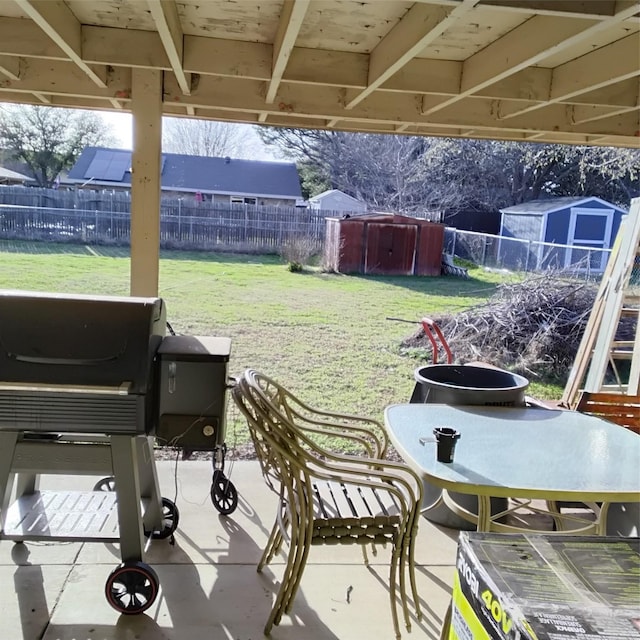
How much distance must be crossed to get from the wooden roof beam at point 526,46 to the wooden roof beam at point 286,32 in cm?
89

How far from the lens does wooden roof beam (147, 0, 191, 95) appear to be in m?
1.85

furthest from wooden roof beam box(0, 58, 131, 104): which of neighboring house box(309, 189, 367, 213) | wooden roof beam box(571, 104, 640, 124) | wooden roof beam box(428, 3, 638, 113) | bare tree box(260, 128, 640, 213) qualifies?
bare tree box(260, 128, 640, 213)

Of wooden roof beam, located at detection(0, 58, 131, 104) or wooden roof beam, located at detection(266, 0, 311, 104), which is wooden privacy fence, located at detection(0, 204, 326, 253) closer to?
wooden roof beam, located at detection(0, 58, 131, 104)

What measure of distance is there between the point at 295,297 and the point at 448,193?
7.66 m

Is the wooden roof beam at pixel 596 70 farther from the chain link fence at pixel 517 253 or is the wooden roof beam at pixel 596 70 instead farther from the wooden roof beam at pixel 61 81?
the chain link fence at pixel 517 253

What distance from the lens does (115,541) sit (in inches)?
80.1

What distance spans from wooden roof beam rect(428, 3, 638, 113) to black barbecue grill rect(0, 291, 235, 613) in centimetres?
165

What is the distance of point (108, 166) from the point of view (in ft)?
40.3

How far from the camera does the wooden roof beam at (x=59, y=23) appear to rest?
1897mm

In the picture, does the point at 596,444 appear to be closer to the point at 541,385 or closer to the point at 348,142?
the point at 541,385

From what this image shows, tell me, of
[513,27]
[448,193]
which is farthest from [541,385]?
[448,193]

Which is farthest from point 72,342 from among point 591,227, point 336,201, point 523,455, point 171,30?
point 336,201

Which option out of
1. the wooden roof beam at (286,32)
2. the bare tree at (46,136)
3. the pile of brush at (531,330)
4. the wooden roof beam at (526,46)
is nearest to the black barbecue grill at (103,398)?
the wooden roof beam at (286,32)

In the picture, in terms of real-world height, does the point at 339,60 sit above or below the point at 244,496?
above
